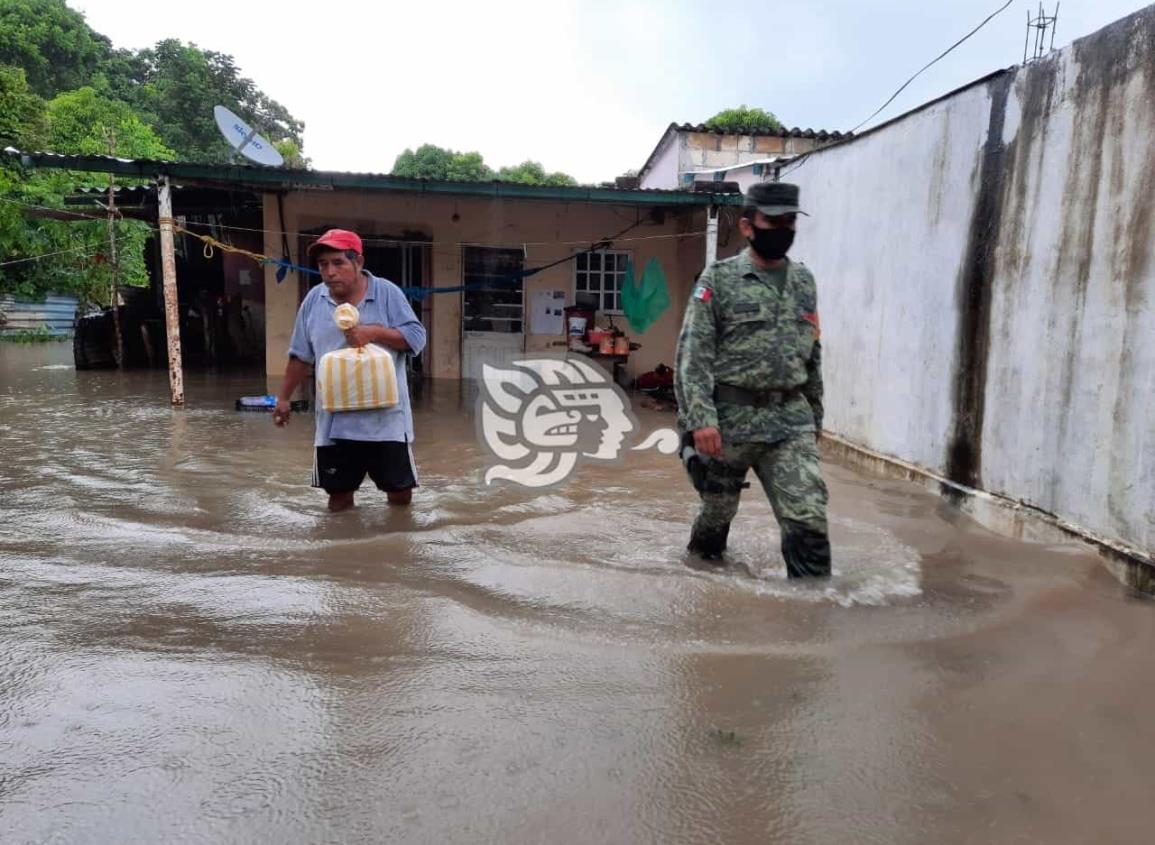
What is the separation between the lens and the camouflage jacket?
10.3 feet

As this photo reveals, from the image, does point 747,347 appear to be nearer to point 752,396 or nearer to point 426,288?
point 752,396

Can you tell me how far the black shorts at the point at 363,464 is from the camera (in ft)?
12.8

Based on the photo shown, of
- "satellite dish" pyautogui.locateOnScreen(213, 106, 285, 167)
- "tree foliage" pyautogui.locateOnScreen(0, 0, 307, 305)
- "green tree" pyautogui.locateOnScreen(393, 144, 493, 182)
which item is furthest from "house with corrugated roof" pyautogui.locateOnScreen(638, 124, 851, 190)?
"green tree" pyautogui.locateOnScreen(393, 144, 493, 182)

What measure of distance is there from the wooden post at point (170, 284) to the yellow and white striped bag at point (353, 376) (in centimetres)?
529

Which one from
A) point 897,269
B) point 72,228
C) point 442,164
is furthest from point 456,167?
point 897,269

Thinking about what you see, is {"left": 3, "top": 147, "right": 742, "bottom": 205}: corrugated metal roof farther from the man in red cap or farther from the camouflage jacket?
the camouflage jacket

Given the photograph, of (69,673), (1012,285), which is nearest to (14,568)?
(69,673)

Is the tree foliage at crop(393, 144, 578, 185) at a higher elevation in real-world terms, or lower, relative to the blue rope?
higher

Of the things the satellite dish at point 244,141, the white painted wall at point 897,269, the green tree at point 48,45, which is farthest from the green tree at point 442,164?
the white painted wall at point 897,269

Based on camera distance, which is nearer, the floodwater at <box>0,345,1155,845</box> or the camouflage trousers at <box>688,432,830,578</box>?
the floodwater at <box>0,345,1155,845</box>

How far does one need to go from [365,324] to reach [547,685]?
6.59 feet

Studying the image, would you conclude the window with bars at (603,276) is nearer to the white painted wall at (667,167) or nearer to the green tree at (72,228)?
the white painted wall at (667,167)

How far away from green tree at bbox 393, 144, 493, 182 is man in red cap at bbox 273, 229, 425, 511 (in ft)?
122

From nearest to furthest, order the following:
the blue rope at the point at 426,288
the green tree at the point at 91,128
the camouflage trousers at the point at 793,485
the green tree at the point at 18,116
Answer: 1. the camouflage trousers at the point at 793,485
2. the blue rope at the point at 426,288
3. the green tree at the point at 18,116
4. the green tree at the point at 91,128
